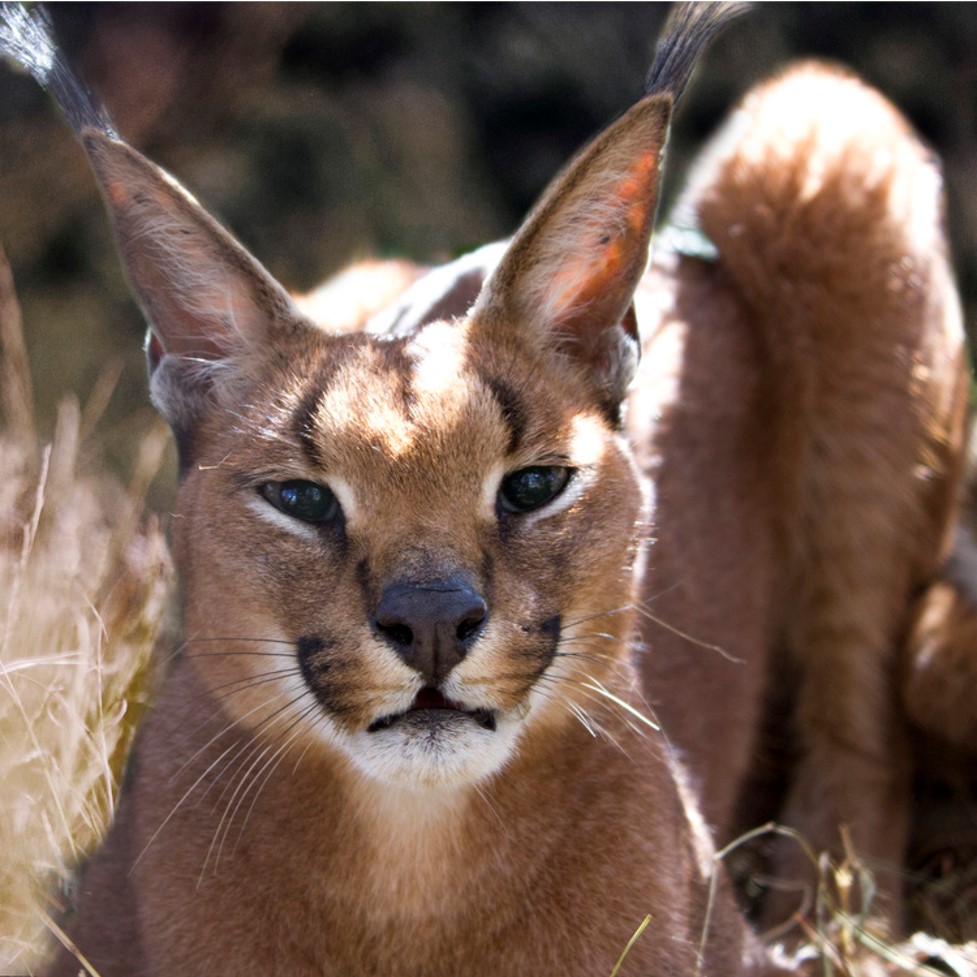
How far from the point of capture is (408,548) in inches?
101

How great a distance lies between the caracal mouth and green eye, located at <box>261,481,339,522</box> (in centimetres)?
39

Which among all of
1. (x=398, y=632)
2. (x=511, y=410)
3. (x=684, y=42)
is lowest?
(x=398, y=632)

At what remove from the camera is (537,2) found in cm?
740

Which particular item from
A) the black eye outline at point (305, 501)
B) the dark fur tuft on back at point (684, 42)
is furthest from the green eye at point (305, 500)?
the dark fur tuft on back at point (684, 42)

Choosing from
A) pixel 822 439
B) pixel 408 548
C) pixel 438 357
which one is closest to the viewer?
pixel 408 548

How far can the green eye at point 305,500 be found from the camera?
2736 mm

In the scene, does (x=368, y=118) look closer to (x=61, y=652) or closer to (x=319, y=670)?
(x=61, y=652)

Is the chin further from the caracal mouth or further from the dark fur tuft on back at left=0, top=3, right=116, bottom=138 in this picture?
the dark fur tuft on back at left=0, top=3, right=116, bottom=138

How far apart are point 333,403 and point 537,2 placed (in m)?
5.20

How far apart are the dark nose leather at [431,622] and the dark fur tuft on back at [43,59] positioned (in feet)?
3.88

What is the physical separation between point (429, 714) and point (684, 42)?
146cm

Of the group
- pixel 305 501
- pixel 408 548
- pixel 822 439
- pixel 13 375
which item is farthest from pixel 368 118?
pixel 408 548

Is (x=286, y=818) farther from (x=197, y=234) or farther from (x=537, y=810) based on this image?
(x=197, y=234)

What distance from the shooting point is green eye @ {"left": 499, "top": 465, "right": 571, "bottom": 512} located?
278 cm
